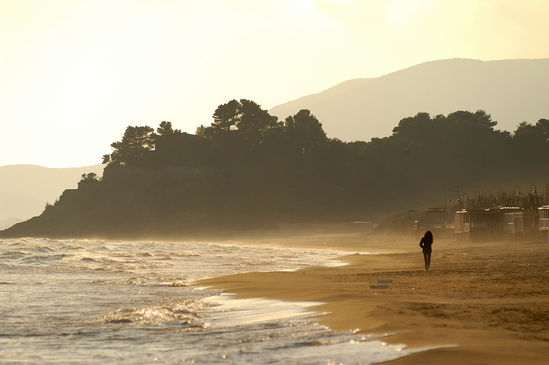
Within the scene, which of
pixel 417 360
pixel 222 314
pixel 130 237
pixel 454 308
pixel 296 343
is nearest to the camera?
pixel 417 360

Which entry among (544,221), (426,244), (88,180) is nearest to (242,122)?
(88,180)

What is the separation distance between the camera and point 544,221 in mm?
59312

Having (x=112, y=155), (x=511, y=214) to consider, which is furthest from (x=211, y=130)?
(x=511, y=214)

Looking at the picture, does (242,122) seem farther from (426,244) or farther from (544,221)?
(426,244)

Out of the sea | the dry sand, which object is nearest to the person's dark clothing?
the dry sand

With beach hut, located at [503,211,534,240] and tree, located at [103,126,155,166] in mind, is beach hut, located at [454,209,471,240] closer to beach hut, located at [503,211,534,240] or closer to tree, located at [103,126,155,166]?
beach hut, located at [503,211,534,240]

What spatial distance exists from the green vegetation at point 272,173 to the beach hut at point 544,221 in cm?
9716

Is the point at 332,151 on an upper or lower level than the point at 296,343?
upper

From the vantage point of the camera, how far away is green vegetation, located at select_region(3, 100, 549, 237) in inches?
6476

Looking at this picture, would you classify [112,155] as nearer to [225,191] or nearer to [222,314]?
[225,191]

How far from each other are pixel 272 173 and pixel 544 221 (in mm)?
114827

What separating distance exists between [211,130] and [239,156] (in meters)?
10.0

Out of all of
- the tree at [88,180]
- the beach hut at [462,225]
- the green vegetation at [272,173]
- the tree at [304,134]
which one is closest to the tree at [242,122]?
the green vegetation at [272,173]

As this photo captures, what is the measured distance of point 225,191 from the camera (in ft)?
558
